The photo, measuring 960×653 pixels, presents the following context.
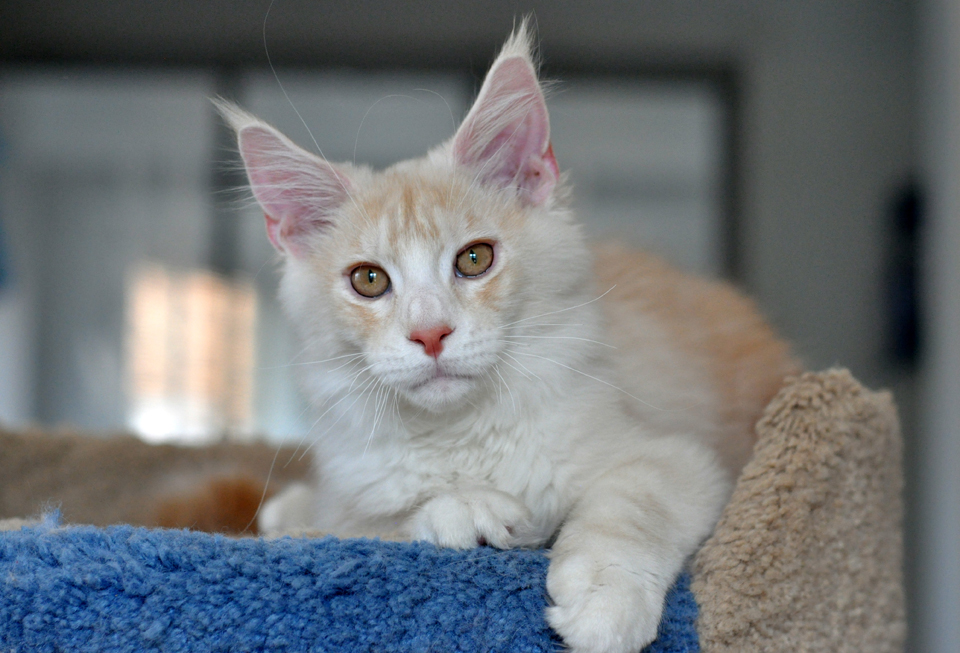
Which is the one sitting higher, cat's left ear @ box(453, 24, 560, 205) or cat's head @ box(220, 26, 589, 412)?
cat's left ear @ box(453, 24, 560, 205)

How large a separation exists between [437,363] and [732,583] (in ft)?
1.53

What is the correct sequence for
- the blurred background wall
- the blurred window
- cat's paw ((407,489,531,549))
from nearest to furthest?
cat's paw ((407,489,531,549)), the blurred background wall, the blurred window

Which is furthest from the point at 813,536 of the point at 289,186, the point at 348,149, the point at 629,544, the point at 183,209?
the point at 183,209

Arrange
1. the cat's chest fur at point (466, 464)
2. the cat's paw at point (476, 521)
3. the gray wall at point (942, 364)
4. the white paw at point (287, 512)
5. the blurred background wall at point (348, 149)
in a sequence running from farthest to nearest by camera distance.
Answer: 1. the blurred background wall at point (348, 149)
2. the gray wall at point (942, 364)
3. the white paw at point (287, 512)
4. the cat's chest fur at point (466, 464)
5. the cat's paw at point (476, 521)

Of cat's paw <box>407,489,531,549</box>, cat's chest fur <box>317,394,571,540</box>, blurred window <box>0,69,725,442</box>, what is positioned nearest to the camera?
cat's paw <box>407,489,531,549</box>

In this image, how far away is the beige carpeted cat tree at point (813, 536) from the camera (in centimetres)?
97

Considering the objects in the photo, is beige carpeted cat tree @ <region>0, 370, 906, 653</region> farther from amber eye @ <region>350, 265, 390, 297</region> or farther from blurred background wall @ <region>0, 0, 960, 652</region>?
blurred background wall @ <region>0, 0, 960, 652</region>

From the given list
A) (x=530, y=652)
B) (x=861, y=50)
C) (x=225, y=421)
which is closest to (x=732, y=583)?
(x=530, y=652)

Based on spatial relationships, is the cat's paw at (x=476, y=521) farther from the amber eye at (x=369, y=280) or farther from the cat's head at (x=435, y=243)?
the amber eye at (x=369, y=280)

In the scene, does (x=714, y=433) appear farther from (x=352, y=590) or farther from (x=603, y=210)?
(x=603, y=210)

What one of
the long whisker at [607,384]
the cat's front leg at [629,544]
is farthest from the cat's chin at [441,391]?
the cat's front leg at [629,544]

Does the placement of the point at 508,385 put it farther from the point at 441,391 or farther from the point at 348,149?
the point at 348,149

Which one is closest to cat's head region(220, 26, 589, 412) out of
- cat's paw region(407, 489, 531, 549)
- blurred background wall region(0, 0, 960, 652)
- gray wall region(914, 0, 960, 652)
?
cat's paw region(407, 489, 531, 549)

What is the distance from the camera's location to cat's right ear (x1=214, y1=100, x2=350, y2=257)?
1.16m
